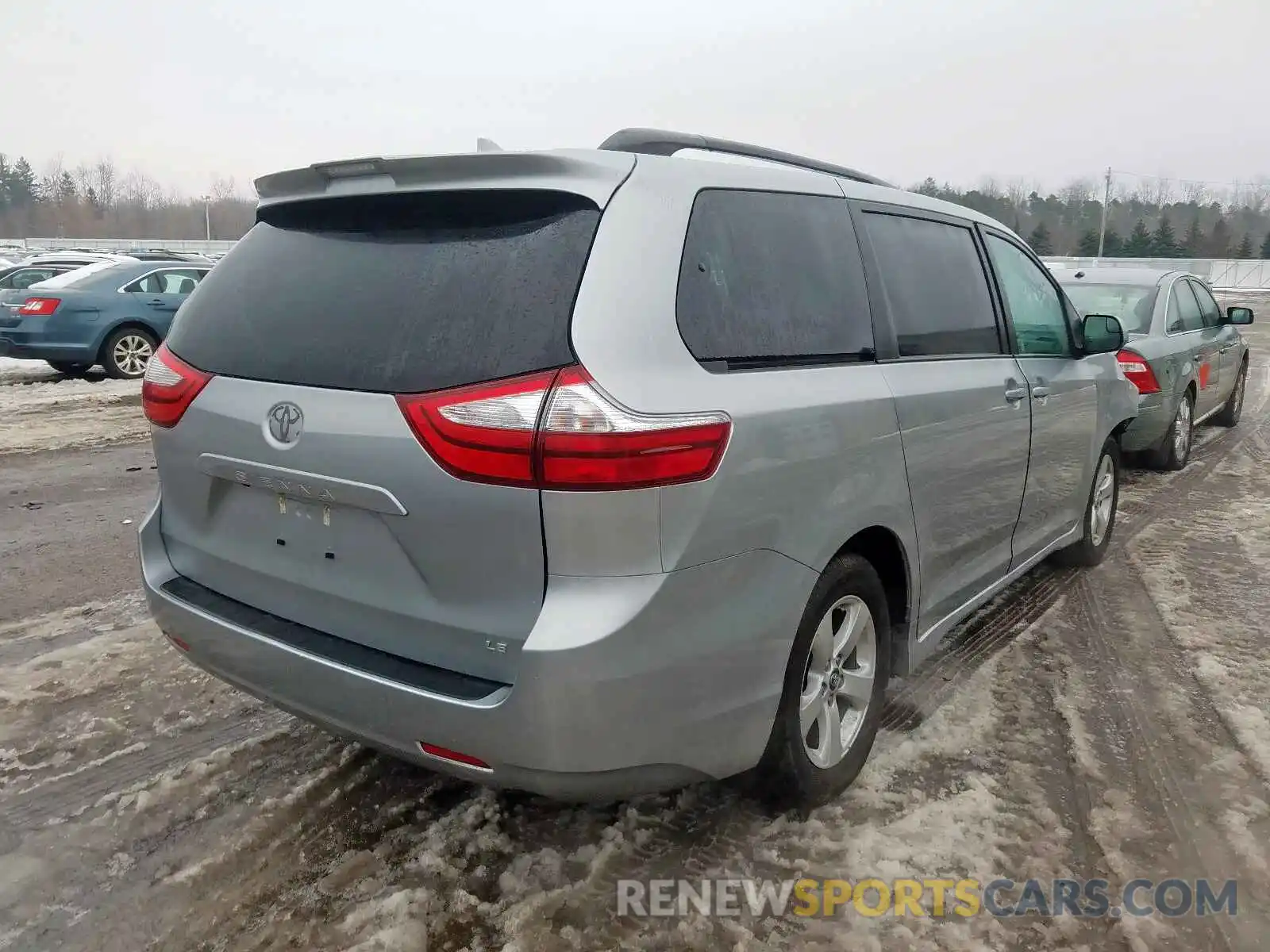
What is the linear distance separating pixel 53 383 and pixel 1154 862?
45.3 ft

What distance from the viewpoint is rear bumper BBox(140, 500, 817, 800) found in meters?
2.02

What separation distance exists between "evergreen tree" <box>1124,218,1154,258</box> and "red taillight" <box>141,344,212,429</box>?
8190cm

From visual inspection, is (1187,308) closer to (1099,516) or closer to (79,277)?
(1099,516)

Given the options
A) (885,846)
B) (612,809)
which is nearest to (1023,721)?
(885,846)

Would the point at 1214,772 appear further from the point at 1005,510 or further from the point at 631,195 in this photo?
the point at 631,195

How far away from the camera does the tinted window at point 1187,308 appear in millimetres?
8039

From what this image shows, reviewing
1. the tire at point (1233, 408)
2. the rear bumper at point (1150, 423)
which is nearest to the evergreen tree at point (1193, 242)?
the tire at point (1233, 408)

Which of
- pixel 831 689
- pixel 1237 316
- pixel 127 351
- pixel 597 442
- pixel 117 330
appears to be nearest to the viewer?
pixel 597 442

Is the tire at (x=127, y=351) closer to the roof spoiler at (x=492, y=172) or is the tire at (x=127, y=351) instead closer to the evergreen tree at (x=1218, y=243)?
the roof spoiler at (x=492, y=172)

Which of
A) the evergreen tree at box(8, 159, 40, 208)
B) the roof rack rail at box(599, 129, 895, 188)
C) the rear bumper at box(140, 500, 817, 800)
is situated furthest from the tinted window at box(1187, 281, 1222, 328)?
the evergreen tree at box(8, 159, 40, 208)

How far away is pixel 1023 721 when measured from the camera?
347 centimetres

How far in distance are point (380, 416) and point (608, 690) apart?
813mm

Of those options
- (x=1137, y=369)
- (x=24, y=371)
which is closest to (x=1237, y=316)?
(x=1137, y=369)

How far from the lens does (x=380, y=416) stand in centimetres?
215
